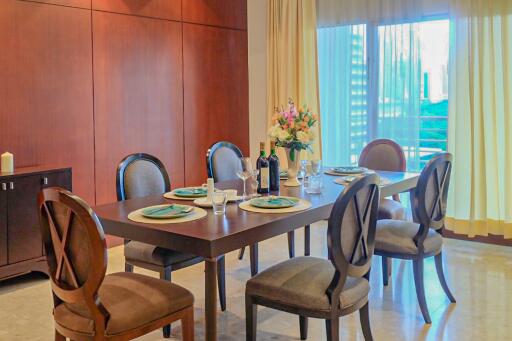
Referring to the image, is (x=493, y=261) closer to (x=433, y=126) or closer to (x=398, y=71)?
(x=433, y=126)

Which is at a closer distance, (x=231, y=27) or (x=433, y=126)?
(x=433, y=126)

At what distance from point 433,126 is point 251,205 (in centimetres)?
305

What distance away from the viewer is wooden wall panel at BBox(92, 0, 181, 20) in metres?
4.95

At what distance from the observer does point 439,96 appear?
535cm

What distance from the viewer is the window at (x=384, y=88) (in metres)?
5.33

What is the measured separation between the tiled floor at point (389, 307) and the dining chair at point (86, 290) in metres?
Answer: 0.87

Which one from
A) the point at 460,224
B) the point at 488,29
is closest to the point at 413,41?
the point at 488,29

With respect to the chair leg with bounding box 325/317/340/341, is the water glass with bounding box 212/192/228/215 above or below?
above

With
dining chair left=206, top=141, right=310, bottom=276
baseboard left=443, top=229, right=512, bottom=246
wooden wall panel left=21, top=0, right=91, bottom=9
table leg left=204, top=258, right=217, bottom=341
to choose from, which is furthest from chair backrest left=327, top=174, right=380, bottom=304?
wooden wall panel left=21, top=0, right=91, bottom=9

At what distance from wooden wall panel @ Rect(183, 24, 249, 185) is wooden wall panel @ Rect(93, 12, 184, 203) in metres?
0.14

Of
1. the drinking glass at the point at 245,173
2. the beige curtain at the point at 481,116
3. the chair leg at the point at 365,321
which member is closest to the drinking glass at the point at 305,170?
the drinking glass at the point at 245,173

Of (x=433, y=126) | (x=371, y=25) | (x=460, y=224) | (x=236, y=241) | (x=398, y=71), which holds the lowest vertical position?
(x=460, y=224)

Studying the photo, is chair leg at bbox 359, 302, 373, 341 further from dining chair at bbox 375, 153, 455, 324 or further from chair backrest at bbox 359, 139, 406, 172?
chair backrest at bbox 359, 139, 406, 172

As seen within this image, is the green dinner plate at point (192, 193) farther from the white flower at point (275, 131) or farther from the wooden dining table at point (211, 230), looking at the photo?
the white flower at point (275, 131)
